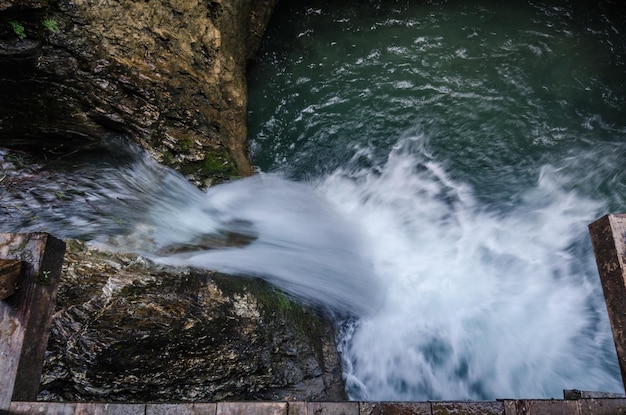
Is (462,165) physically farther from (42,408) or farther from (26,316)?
(42,408)

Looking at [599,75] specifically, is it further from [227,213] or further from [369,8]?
Result: [227,213]

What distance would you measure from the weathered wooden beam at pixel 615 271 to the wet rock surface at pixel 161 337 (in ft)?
10.6

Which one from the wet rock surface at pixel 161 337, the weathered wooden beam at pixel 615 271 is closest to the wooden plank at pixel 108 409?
the wet rock surface at pixel 161 337

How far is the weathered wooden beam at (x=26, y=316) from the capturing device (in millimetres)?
2842

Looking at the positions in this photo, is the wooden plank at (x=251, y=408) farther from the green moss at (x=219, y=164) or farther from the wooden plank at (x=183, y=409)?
the green moss at (x=219, y=164)

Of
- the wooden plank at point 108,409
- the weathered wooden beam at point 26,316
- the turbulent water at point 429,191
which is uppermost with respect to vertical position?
the turbulent water at point 429,191

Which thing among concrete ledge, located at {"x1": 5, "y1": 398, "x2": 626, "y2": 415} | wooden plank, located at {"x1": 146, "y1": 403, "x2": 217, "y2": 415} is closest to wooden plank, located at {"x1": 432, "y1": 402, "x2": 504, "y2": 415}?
concrete ledge, located at {"x1": 5, "y1": 398, "x2": 626, "y2": 415}

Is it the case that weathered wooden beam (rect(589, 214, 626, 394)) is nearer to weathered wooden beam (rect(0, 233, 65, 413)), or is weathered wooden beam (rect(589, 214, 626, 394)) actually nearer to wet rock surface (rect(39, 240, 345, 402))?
wet rock surface (rect(39, 240, 345, 402))

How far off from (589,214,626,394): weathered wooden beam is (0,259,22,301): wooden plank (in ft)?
12.3

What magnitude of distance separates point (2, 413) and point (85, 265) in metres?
1.65

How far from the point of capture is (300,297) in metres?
5.45

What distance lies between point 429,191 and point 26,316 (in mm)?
4763

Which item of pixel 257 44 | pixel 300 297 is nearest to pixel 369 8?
pixel 257 44

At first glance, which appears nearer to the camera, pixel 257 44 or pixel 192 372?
pixel 192 372
